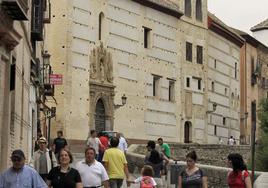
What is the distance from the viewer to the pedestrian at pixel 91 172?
12598 mm

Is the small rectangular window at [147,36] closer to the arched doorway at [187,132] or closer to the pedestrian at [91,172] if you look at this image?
the arched doorway at [187,132]

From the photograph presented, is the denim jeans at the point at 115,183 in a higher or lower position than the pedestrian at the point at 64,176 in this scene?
lower

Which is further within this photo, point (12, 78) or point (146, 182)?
point (12, 78)

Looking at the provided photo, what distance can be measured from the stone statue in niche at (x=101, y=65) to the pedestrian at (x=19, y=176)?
31.5 metres

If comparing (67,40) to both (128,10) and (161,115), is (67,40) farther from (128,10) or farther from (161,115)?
(161,115)

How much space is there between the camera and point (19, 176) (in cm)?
1029

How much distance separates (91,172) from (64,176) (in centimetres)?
157

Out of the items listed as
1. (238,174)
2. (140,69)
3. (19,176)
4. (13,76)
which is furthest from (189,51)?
(19,176)

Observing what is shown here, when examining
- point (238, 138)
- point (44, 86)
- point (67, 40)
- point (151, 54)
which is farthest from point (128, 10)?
point (238, 138)

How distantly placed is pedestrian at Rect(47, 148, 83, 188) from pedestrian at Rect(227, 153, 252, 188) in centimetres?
235

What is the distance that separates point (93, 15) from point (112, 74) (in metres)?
3.52

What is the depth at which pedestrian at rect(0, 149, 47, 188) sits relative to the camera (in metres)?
10.2

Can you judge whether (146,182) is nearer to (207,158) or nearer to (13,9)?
(13,9)

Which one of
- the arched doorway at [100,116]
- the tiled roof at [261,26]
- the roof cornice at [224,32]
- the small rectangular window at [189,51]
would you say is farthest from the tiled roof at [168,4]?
the tiled roof at [261,26]
